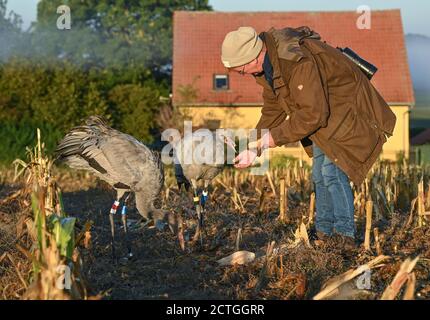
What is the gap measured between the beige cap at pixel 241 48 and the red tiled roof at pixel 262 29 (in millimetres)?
20230

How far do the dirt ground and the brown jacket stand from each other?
3.02 feet

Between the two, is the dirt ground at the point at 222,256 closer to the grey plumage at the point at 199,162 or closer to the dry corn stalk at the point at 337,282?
the dry corn stalk at the point at 337,282

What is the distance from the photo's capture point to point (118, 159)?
7785 mm

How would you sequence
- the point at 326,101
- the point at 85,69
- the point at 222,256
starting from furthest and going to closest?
the point at 85,69
the point at 222,256
the point at 326,101

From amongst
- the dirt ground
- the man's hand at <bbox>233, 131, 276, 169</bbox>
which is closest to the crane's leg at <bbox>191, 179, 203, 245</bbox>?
the dirt ground

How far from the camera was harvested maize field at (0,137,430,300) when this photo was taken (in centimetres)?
541

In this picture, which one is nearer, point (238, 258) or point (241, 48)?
point (241, 48)

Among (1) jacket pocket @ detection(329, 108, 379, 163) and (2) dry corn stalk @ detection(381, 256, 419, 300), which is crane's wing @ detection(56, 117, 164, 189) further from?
(2) dry corn stalk @ detection(381, 256, 419, 300)

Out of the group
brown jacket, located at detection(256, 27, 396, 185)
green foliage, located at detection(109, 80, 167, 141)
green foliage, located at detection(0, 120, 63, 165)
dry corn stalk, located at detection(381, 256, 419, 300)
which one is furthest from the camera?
green foliage, located at detection(109, 80, 167, 141)

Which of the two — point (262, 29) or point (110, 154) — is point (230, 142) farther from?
point (262, 29)

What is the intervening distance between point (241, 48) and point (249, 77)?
21785 mm

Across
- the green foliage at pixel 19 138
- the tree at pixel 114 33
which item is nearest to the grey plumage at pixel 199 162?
the green foliage at pixel 19 138

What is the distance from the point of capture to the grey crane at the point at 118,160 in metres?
7.76

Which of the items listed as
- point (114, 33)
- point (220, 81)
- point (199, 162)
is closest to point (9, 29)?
point (114, 33)
